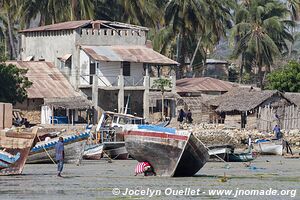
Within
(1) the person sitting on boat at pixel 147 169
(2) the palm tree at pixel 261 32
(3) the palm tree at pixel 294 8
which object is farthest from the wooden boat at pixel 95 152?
(3) the palm tree at pixel 294 8

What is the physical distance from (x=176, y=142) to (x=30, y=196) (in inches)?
244

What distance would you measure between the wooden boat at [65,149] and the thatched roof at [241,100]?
80.8ft

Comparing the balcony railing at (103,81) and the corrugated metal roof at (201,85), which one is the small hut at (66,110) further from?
the corrugated metal roof at (201,85)

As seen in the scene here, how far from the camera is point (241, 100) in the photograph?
68312 mm

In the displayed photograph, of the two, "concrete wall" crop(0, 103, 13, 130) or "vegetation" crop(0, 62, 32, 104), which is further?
"vegetation" crop(0, 62, 32, 104)

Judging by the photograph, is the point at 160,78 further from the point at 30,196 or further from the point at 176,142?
the point at 30,196

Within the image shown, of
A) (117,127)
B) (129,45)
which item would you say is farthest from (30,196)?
(129,45)

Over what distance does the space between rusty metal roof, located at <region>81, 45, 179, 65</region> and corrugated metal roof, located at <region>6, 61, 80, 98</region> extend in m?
2.76

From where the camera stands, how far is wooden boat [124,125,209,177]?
3316 cm

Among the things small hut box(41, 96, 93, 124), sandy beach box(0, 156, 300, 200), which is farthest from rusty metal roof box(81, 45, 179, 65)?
sandy beach box(0, 156, 300, 200)

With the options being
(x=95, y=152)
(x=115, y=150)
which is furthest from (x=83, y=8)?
(x=95, y=152)

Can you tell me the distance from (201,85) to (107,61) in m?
12.7

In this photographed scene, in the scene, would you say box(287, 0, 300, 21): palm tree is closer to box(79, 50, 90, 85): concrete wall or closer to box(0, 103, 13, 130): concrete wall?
box(79, 50, 90, 85): concrete wall

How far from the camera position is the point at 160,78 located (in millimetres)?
72812
